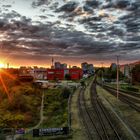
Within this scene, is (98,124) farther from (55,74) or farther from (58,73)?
(58,73)

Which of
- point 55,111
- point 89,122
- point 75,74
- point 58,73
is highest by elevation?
point 58,73

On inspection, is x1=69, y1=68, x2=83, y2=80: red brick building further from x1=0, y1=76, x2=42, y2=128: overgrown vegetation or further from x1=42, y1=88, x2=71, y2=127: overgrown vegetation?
x1=0, y1=76, x2=42, y2=128: overgrown vegetation

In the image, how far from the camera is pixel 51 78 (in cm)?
11750

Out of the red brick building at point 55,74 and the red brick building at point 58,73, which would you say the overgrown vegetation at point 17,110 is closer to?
the red brick building at point 55,74

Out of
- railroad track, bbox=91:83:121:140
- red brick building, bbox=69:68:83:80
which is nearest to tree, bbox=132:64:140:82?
red brick building, bbox=69:68:83:80

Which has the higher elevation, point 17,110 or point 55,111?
point 17,110

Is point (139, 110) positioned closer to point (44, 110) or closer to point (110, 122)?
point (110, 122)

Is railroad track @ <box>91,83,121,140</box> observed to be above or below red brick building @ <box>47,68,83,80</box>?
below

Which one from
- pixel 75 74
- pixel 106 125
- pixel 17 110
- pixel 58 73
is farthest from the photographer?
pixel 75 74

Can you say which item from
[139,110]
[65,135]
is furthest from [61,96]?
[65,135]

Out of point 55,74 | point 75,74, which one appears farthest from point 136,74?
point 55,74

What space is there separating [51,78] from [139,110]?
81912 mm

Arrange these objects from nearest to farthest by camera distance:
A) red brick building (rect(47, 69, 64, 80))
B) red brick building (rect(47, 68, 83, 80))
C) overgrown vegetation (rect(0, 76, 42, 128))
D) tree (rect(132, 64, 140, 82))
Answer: overgrown vegetation (rect(0, 76, 42, 128))
tree (rect(132, 64, 140, 82))
red brick building (rect(47, 69, 64, 80))
red brick building (rect(47, 68, 83, 80))

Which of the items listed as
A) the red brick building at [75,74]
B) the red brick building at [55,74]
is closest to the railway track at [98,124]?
the red brick building at [55,74]
